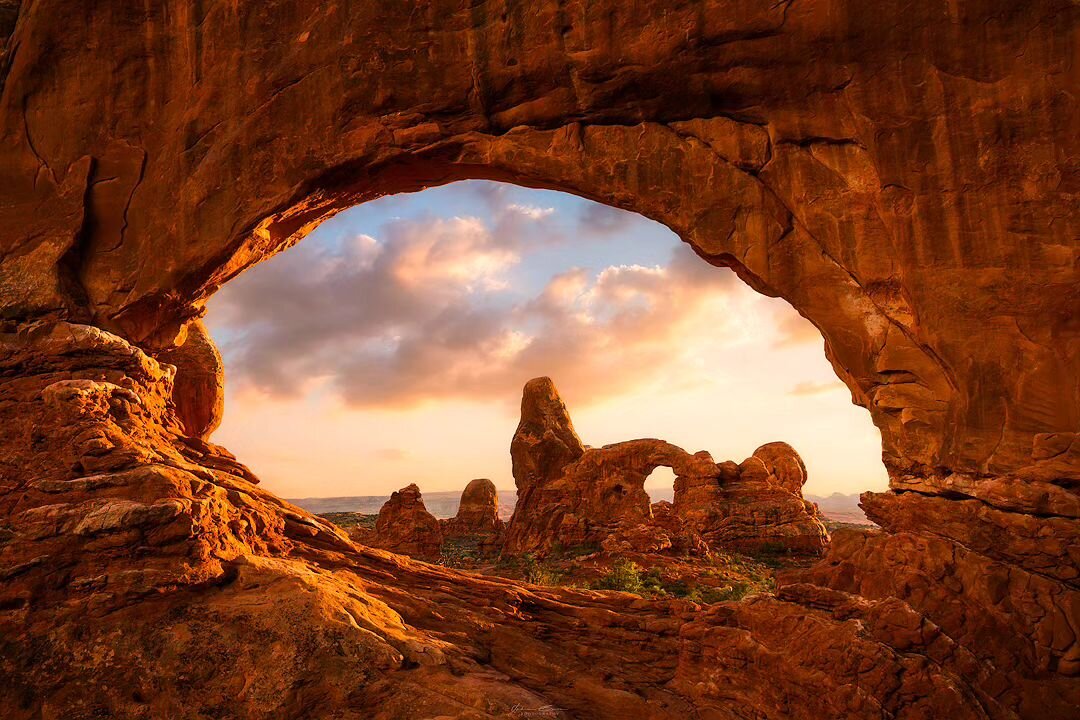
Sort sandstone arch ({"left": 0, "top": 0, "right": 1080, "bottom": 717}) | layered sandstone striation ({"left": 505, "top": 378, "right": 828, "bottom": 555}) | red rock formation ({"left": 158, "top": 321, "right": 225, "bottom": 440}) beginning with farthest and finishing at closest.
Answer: layered sandstone striation ({"left": 505, "top": 378, "right": 828, "bottom": 555}), red rock formation ({"left": 158, "top": 321, "right": 225, "bottom": 440}), sandstone arch ({"left": 0, "top": 0, "right": 1080, "bottom": 717})

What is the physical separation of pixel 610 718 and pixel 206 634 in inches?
226

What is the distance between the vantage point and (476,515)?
5116cm

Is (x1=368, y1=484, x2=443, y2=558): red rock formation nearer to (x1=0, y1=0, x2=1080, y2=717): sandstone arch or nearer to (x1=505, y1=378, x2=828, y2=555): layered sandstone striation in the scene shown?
(x1=505, y1=378, x2=828, y2=555): layered sandstone striation

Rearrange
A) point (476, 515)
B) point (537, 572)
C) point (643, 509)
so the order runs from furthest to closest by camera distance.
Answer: point (476, 515), point (643, 509), point (537, 572)

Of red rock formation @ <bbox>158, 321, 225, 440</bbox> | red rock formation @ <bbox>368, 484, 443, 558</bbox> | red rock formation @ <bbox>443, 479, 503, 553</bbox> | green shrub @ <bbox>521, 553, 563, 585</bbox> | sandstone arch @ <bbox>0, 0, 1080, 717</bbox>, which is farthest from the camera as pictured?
red rock formation @ <bbox>443, 479, 503, 553</bbox>

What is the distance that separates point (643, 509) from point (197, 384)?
Result: 89.4 feet

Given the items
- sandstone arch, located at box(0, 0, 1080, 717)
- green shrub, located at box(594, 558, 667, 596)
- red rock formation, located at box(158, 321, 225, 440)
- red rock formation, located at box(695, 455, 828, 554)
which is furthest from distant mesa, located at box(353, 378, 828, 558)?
sandstone arch, located at box(0, 0, 1080, 717)

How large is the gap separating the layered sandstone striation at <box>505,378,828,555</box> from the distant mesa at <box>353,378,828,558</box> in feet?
0.18

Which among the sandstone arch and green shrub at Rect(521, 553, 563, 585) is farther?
green shrub at Rect(521, 553, 563, 585)

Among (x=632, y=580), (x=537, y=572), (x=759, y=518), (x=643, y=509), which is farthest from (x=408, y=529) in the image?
(x=759, y=518)

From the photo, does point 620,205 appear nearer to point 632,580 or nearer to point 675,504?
point 632,580

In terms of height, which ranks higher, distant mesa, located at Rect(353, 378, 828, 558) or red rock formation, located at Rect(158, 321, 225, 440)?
red rock formation, located at Rect(158, 321, 225, 440)

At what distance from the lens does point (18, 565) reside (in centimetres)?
857

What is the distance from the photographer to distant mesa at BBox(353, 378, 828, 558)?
33812 mm
